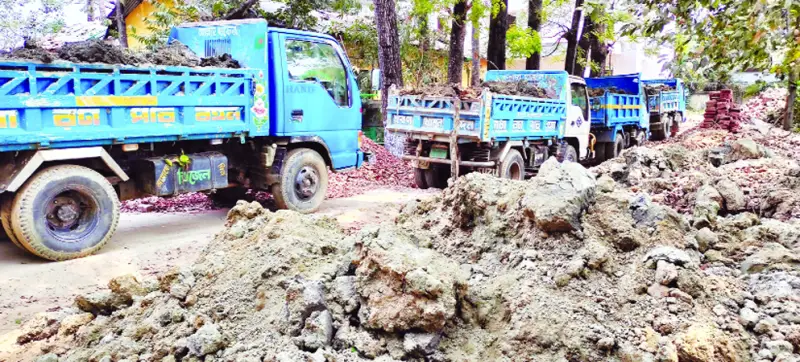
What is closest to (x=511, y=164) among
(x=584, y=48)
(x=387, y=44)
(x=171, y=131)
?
(x=387, y=44)

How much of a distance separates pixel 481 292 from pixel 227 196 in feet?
21.2

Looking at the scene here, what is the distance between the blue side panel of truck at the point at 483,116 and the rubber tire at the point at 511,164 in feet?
1.02

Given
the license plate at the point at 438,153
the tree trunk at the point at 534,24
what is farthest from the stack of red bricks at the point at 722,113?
the license plate at the point at 438,153

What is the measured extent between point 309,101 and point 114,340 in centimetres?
515

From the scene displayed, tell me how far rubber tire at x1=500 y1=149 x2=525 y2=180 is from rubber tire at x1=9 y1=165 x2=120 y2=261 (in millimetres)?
6127

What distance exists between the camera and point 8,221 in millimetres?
5781

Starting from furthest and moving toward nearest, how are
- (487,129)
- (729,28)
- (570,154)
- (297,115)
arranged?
(570,154), (487,129), (297,115), (729,28)

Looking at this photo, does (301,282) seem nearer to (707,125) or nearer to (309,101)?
(309,101)

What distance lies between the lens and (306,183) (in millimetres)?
8508

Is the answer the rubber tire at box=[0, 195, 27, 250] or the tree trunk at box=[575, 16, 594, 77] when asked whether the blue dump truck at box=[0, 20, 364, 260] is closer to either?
the rubber tire at box=[0, 195, 27, 250]

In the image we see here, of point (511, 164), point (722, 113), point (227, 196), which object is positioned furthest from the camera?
point (722, 113)

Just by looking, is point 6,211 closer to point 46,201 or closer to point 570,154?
point 46,201

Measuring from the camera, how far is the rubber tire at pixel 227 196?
9.17m

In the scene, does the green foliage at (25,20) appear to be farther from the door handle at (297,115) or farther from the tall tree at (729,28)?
the tall tree at (729,28)
